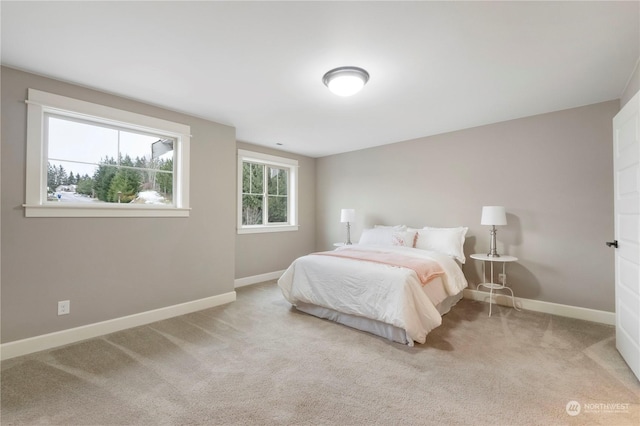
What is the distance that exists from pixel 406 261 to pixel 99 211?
3.15 metres

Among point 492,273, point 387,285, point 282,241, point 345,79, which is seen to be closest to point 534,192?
point 492,273

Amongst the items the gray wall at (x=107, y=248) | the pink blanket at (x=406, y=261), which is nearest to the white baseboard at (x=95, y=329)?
the gray wall at (x=107, y=248)

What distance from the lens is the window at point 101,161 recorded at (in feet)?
8.05

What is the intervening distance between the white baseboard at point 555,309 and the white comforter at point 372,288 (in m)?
0.59

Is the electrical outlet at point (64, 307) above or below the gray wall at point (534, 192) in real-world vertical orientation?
below

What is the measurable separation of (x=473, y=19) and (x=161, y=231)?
11.3 ft

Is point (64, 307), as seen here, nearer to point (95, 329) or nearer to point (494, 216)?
point (95, 329)

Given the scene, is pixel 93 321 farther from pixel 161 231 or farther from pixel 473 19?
pixel 473 19

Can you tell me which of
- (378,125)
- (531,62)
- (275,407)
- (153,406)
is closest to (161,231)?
(153,406)

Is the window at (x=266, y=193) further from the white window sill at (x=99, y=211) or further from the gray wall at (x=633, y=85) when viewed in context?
the gray wall at (x=633, y=85)

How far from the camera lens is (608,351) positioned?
2.37 metres

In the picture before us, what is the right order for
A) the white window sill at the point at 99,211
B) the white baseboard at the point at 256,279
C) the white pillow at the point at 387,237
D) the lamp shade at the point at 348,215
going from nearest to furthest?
the white window sill at the point at 99,211
the white pillow at the point at 387,237
the white baseboard at the point at 256,279
the lamp shade at the point at 348,215

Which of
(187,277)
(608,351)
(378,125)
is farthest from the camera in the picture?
(378,125)

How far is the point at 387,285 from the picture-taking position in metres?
2.63
